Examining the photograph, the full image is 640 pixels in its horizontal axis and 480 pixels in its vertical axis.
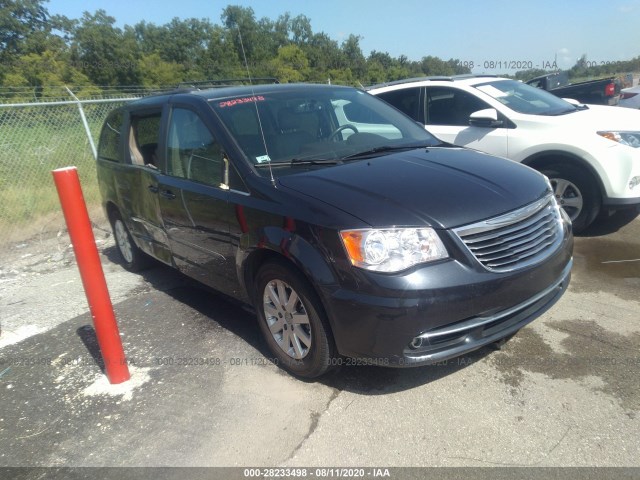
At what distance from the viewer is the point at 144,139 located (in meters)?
4.80

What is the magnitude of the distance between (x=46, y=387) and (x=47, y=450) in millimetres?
779

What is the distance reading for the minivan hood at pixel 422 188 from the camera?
2.73 metres

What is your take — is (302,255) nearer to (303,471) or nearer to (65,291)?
(303,471)

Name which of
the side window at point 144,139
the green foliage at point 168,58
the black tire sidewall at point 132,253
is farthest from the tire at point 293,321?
the green foliage at point 168,58

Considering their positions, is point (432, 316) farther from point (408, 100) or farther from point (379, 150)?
point (408, 100)

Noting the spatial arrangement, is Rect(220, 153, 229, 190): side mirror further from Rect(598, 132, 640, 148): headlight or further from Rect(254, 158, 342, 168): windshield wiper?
Rect(598, 132, 640, 148): headlight

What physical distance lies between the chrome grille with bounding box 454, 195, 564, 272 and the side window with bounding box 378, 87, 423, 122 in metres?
3.72

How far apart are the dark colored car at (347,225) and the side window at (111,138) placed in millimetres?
1055

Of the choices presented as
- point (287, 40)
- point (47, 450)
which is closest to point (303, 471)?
point (47, 450)

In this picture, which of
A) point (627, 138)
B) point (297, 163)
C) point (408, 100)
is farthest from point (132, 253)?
point (627, 138)

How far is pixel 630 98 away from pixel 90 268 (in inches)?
428

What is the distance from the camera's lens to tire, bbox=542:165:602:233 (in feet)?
17.2

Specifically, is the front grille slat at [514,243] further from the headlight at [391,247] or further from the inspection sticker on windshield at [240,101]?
the inspection sticker on windshield at [240,101]

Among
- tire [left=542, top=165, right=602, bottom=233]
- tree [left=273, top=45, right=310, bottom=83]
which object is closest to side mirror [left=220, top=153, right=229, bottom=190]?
tire [left=542, top=165, right=602, bottom=233]
